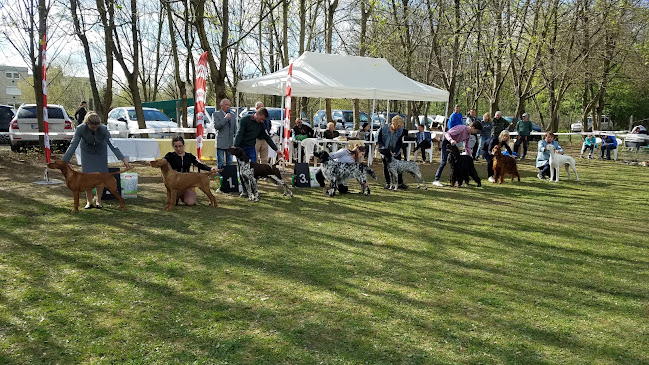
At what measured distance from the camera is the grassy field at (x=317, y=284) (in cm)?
352

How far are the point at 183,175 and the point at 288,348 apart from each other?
482 cm

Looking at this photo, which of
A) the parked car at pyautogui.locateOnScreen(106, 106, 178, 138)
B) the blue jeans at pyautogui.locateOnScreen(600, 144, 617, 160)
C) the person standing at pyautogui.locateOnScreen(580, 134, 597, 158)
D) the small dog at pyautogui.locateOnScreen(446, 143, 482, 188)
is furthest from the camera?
the person standing at pyautogui.locateOnScreen(580, 134, 597, 158)

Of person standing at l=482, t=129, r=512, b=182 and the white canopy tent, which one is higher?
the white canopy tent

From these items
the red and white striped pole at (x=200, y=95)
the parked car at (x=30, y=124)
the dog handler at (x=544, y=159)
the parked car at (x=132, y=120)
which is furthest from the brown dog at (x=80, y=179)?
the parked car at (x=132, y=120)

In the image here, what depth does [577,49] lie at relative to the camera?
23.0 metres

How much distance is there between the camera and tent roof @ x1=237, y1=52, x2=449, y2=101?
43.2 feet

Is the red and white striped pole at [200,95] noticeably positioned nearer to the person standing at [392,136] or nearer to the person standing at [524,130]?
the person standing at [392,136]

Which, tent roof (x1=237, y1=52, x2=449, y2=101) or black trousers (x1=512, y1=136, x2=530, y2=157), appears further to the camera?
black trousers (x1=512, y1=136, x2=530, y2=157)

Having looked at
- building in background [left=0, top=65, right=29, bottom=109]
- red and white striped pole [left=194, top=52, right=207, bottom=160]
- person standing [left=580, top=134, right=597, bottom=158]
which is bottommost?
person standing [left=580, top=134, right=597, bottom=158]

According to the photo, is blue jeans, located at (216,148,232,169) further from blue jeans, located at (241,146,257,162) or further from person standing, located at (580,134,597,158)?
person standing, located at (580,134,597,158)

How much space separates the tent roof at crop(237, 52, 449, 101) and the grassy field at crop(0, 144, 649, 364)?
5.43 meters

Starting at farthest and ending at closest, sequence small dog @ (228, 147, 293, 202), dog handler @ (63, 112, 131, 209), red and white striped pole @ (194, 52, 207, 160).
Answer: red and white striped pole @ (194, 52, 207, 160) < small dog @ (228, 147, 293, 202) < dog handler @ (63, 112, 131, 209)

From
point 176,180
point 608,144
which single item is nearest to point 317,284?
point 176,180

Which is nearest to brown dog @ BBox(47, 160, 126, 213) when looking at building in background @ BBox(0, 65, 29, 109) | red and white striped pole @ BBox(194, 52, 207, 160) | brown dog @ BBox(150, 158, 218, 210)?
brown dog @ BBox(150, 158, 218, 210)
